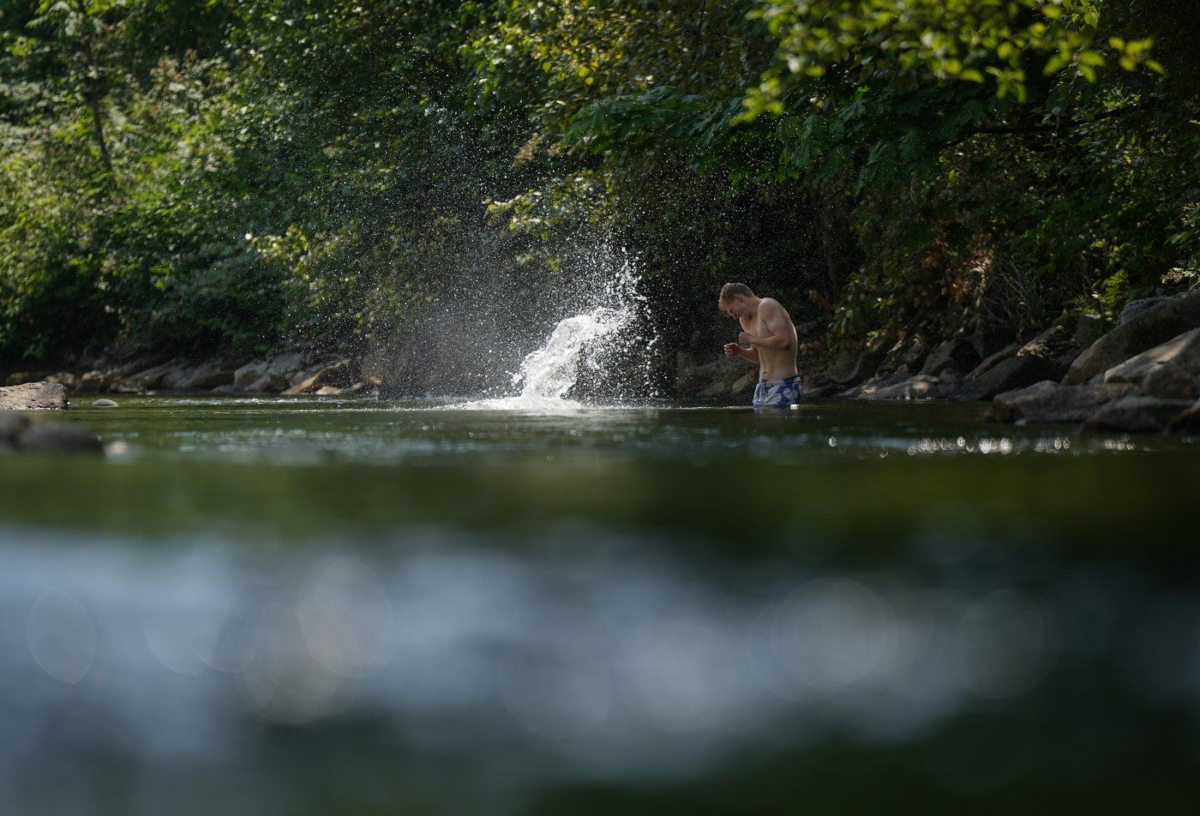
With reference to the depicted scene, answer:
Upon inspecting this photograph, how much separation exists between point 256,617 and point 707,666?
3.97 ft

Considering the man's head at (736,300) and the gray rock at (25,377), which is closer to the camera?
the man's head at (736,300)

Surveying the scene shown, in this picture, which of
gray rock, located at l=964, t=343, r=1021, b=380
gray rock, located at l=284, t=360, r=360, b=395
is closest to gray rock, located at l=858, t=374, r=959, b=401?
gray rock, located at l=964, t=343, r=1021, b=380

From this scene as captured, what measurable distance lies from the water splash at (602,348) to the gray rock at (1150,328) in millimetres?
11281

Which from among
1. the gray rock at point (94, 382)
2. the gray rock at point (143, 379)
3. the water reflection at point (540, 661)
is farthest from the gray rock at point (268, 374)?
the water reflection at point (540, 661)

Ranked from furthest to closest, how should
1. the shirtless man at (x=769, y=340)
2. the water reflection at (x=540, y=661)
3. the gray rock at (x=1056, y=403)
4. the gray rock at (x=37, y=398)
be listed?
1. the gray rock at (x=37, y=398)
2. the shirtless man at (x=769, y=340)
3. the gray rock at (x=1056, y=403)
4. the water reflection at (x=540, y=661)

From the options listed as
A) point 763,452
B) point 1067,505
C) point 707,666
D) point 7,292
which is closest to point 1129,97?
point 763,452

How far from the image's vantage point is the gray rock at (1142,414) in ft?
30.1

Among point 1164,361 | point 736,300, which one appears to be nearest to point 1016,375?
point 736,300

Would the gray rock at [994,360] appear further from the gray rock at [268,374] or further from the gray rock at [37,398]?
the gray rock at [268,374]

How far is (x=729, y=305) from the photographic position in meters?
14.8

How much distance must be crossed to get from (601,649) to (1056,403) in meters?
8.60

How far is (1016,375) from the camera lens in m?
17.3

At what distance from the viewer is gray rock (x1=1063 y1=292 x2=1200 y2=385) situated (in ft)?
44.1

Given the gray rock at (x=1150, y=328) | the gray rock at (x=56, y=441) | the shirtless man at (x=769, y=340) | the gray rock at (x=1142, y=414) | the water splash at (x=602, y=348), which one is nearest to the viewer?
the gray rock at (x=56, y=441)
